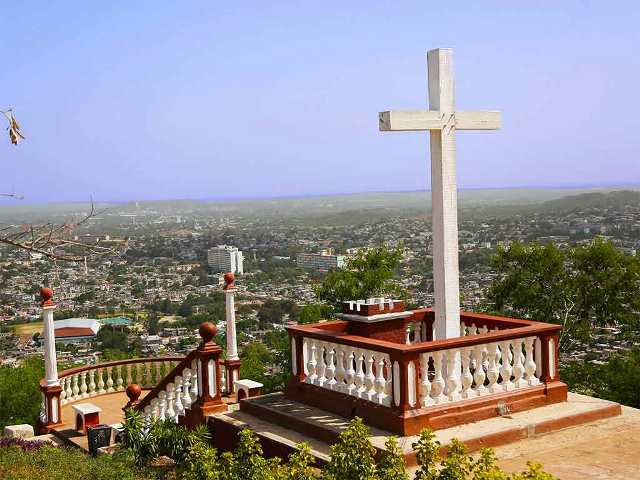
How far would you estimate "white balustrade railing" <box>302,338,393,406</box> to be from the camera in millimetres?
7988

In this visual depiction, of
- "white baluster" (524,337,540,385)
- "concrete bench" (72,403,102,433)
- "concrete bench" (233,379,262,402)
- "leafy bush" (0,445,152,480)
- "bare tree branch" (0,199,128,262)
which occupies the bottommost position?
"concrete bench" (72,403,102,433)

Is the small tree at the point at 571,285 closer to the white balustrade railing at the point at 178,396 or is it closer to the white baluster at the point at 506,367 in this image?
the white baluster at the point at 506,367

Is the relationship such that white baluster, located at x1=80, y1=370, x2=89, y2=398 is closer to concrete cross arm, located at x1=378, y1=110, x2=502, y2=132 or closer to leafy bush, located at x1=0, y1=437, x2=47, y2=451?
leafy bush, located at x1=0, y1=437, x2=47, y2=451

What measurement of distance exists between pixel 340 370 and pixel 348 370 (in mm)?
156

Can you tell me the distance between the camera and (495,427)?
777 centimetres

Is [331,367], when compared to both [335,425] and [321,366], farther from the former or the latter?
[335,425]

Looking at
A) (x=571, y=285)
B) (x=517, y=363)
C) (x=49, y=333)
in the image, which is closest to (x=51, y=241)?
(x=517, y=363)

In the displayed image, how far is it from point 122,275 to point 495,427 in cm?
3158

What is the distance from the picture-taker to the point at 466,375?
8.13m

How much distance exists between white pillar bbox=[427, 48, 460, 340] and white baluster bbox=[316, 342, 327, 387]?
1336mm

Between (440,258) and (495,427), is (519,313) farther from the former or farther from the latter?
(495,427)

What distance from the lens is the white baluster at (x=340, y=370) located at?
8492mm

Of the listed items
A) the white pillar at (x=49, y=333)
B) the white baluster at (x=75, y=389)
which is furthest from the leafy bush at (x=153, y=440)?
the white baluster at (x=75, y=389)

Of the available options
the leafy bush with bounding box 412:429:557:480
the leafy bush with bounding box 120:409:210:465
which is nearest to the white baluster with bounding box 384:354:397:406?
the leafy bush with bounding box 120:409:210:465
